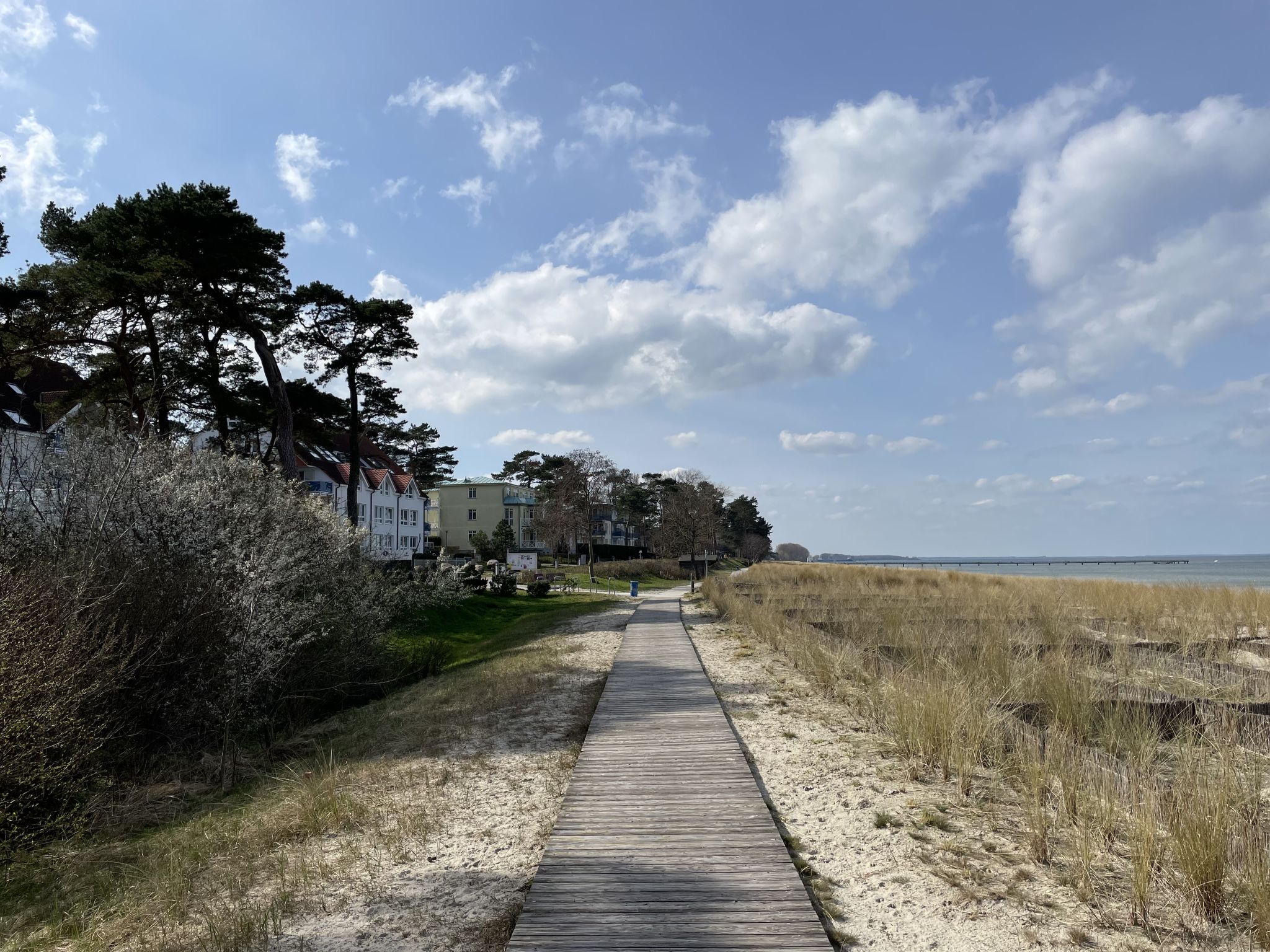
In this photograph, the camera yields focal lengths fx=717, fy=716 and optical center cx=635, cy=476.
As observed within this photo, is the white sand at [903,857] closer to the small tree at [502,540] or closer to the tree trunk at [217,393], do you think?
the tree trunk at [217,393]

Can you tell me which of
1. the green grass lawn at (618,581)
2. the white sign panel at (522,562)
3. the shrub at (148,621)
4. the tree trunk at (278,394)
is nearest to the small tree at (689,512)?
the green grass lawn at (618,581)

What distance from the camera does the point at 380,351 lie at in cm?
2514

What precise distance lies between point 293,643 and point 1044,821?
941cm

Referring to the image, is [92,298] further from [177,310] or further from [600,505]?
[600,505]

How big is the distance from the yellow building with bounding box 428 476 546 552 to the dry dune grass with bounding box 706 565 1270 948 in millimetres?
57010

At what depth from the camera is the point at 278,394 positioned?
19391mm

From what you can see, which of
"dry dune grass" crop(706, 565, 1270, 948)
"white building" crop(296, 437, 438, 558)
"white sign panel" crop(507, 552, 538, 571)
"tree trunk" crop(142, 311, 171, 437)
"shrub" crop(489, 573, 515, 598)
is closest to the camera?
"dry dune grass" crop(706, 565, 1270, 948)

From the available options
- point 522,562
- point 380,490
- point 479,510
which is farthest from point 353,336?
point 479,510

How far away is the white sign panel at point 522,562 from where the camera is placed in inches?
1444

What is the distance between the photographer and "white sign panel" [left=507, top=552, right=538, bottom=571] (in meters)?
36.7

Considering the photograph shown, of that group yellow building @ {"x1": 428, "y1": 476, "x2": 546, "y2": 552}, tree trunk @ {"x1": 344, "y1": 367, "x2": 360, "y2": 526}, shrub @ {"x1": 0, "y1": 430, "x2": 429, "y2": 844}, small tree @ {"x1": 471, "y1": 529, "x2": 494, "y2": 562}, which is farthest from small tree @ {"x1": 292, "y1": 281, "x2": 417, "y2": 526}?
yellow building @ {"x1": 428, "y1": 476, "x2": 546, "y2": 552}

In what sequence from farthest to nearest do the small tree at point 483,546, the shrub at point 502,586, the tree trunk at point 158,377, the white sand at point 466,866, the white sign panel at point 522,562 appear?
the small tree at point 483,546 < the white sign panel at point 522,562 < the shrub at point 502,586 < the tree trunk at point 158,377 < the white sand at point 466,866

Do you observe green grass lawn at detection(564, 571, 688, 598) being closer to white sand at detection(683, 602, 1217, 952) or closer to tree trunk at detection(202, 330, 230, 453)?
tree trunk at detection(202, 330, 230, 453)

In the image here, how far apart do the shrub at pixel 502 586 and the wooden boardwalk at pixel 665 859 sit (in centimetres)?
2186
